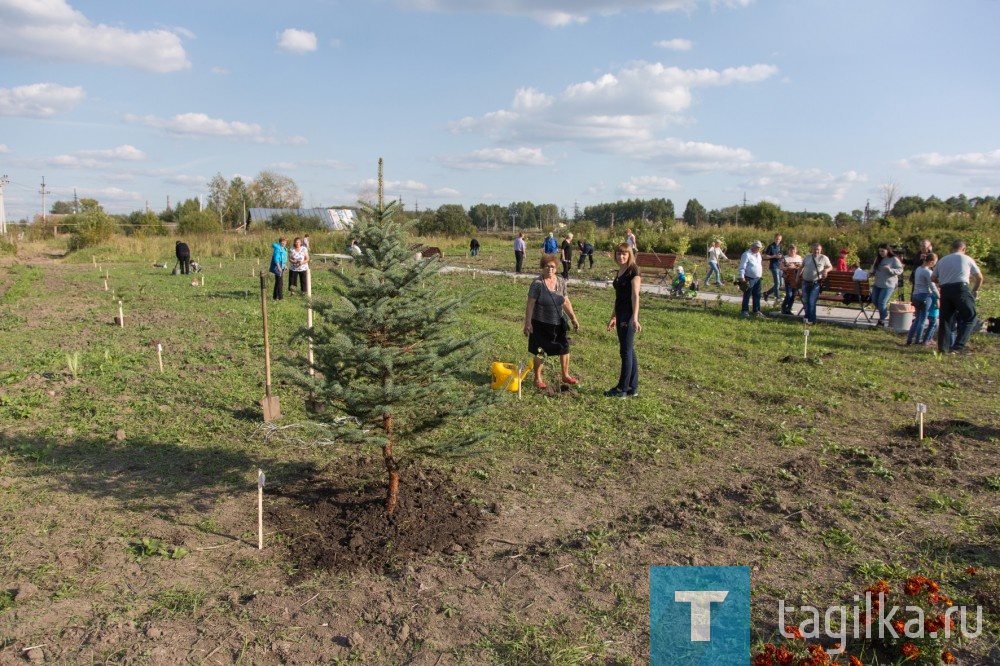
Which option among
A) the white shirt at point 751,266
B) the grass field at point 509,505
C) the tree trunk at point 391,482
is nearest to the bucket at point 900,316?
the white shirt at point 751,266

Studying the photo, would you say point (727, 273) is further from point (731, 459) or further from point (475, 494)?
point (475, 494)

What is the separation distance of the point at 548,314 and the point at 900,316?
26.9ft

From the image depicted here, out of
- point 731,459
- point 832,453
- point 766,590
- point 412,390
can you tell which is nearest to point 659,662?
point 766,590

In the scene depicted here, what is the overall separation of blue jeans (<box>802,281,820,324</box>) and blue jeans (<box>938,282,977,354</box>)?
2692 millimetres

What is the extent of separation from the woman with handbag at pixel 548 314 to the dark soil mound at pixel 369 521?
8.70 ft

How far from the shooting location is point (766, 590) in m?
3.96

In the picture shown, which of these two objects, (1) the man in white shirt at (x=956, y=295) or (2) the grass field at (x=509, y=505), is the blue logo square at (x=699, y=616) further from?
(1) the man in white shirt at (x=956, y=295)

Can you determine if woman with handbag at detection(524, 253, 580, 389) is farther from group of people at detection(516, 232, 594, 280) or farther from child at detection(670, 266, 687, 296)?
group of people at detection(516, 232, 594, 280)

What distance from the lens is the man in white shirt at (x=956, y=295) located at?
10.1 m

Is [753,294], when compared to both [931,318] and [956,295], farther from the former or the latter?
[956,295]

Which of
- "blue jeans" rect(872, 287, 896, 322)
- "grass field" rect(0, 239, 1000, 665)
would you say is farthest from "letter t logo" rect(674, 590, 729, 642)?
"blue jeans" rect(872, 287, 896, 322)

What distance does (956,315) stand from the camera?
413 inches

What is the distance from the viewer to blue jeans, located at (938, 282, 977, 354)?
10.2 m

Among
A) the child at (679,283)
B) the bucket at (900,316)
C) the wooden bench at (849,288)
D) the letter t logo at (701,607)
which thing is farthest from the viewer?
the child at (679,283)
